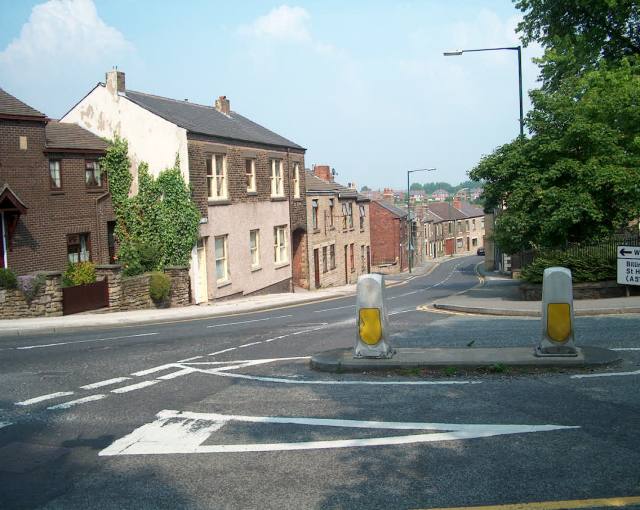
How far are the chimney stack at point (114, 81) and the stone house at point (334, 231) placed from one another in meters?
15.8

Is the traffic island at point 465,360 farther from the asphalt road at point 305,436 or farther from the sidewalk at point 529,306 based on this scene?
the sidewalk at point 529,306

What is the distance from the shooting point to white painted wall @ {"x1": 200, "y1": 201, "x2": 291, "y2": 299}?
106ft

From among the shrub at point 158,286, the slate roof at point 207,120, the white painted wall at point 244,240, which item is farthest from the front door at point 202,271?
the slate roof at point 207,120

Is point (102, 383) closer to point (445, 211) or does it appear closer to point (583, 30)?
point (583, 30)

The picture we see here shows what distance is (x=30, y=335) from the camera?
2017cm

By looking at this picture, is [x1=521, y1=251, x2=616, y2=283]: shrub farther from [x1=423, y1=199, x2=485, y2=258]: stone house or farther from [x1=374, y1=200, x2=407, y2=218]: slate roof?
[x1=423, y1=199, x2=485, y2=258]: stone house

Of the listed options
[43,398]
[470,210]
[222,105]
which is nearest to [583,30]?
[222,105]

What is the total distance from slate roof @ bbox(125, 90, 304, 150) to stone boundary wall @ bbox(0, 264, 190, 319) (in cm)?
654

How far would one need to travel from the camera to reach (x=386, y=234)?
77562mm

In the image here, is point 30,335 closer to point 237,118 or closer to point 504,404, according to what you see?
point 504,404

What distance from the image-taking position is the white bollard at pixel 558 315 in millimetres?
10352

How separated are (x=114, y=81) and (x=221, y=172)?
608cm

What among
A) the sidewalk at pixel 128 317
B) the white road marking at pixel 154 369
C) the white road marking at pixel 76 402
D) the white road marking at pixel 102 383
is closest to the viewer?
the white road marking at pixel 76 402

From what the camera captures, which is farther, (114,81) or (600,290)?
(114,81)
